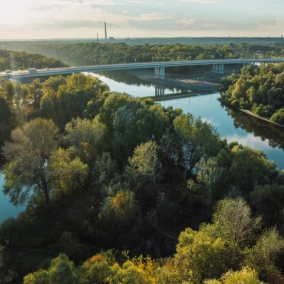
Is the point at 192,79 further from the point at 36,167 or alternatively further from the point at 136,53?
the point at 36,167

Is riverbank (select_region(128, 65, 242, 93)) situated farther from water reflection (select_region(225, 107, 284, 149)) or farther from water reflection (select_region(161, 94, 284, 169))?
water reflection (select_region(225, 107, 284, 149))

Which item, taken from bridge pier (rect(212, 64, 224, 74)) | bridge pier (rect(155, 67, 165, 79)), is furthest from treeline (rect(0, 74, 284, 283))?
bridge pier (rect(212, 64, 224, 74))

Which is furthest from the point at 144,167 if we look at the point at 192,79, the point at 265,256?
the point at 192,79

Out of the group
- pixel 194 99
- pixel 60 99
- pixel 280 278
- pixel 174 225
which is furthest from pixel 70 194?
pixel 194 99

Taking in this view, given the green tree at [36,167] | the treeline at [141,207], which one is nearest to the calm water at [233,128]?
the green tree at [36,167]

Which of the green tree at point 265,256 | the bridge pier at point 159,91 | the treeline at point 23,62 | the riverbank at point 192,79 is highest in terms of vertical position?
the treeline at point 23,62

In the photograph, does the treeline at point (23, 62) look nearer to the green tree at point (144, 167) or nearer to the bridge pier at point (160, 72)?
the bridge pier at point (160, 72)
